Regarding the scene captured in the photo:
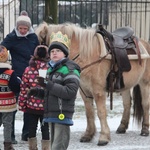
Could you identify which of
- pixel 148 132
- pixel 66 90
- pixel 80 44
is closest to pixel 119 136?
pixel 148 132

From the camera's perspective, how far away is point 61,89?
452 cm

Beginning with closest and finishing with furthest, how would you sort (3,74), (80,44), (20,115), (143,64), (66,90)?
(66,90)
(3,74)
(80,44)
(143,64)
(20,115)

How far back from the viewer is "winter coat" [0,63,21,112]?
18.6ft

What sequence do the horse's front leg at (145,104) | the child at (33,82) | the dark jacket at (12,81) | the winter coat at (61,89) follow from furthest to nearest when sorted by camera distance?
the horse's front leg at (145,104), the dark jacket at (12,81), the child at (33,82), the winter coat at (61,89)

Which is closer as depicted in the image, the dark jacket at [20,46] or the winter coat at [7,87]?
the winter coat at [7,87]

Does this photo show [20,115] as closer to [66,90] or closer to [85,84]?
[85,84]

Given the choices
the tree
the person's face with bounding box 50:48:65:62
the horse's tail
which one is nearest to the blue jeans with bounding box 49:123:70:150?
the person's face with bounding box 50:48:65:62

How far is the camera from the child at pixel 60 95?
15.0 feet

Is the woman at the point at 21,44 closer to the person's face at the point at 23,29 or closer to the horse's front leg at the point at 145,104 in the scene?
the person's face at the point at 23,29

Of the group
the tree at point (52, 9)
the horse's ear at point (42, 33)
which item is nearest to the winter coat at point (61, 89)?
the horse's ear at point (42, 33)

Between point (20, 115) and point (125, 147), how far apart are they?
2750mm

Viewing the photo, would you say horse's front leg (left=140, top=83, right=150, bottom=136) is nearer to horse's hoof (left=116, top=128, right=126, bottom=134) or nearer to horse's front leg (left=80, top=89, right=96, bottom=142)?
horse's hoof (left=116, top=128, right=126, bottom=134)

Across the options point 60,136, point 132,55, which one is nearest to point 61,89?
point 60,136

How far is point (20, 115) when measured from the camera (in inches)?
339
